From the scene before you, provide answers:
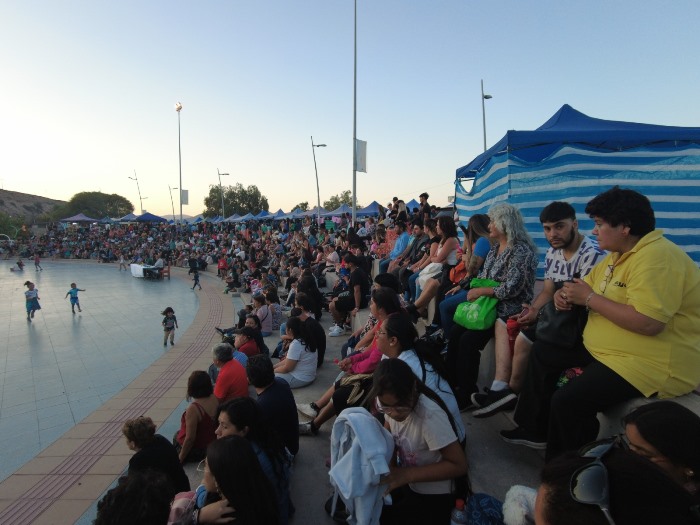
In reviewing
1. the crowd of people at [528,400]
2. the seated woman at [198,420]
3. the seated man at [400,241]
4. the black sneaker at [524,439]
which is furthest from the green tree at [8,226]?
the black sneaker at [524,439]

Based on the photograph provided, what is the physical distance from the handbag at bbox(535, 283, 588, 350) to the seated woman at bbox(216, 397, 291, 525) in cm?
198

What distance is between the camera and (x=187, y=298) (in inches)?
786

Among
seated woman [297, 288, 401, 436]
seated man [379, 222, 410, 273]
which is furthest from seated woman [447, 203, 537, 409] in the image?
seated man [379, 222, 410, 273]

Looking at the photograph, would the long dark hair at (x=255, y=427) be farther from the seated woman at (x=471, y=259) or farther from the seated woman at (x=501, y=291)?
the seated woman at (x=471, y=259)

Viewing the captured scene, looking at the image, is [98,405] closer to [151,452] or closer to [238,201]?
[151,452]

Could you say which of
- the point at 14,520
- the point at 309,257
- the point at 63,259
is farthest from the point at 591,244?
the point at 63,259

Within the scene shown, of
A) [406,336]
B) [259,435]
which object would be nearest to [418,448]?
[406,336]

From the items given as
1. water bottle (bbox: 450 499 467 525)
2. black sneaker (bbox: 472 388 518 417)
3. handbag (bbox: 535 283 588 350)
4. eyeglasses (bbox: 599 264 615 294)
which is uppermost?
eyeglasses (bbox: 599 264 615 294)

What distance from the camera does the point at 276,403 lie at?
146 inches

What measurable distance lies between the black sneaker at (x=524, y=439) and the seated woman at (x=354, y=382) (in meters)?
1.09

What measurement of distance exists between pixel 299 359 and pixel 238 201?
225 ft

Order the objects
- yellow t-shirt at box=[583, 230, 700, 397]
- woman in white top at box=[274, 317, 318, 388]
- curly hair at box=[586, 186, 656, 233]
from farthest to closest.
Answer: woman in white top at box=[274, 317, 318, 388], curly hair at box=[586, 186, 656, 233], yellow t-shirt at box=[583, 230, 700, 397]

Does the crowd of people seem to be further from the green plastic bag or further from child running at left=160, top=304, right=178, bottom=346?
child running at left=160, top=304, right=178, bottom=346

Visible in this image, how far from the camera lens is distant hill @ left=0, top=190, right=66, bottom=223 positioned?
10549cm
